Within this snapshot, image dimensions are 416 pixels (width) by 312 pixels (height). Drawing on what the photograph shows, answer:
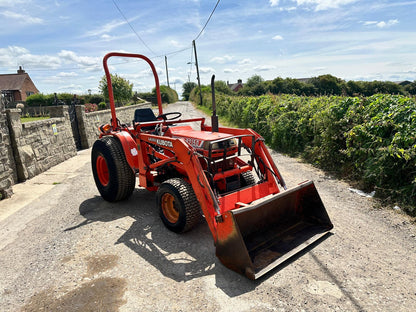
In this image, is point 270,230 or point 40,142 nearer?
point 270,230

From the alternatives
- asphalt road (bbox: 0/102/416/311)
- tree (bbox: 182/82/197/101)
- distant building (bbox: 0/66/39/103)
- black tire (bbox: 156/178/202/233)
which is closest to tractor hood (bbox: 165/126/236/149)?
black tire (bbox: 156/178/202/233)

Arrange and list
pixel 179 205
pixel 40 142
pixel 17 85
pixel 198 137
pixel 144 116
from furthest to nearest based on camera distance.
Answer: pixel 17 85 < pixel 40 142 < pixel 144 116 < pixel 198 137 < pixel 179 205

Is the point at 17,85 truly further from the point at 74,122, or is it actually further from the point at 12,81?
the point at 74,122

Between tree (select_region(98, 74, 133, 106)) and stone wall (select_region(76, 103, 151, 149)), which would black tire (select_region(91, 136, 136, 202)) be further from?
tree (select_region(98, 74, 133, 106))

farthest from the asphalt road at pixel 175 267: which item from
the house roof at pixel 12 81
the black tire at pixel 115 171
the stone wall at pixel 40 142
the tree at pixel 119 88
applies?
the house roof at pixel 12 81

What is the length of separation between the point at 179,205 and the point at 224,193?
0.64m

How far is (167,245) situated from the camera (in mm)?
3699

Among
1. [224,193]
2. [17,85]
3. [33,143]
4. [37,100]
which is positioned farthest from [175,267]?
[17,85]

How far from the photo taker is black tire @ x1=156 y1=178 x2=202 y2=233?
364 centimetres

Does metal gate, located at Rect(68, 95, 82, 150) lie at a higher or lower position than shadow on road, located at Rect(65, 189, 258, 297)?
higher

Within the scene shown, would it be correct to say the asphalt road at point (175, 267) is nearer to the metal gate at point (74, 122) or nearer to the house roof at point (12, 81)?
the metal gate at point (74, 122)

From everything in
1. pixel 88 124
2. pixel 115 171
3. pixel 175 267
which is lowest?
pixel 175 267

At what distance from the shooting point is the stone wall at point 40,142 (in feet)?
22.1

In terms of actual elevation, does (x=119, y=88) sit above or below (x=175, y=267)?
above
